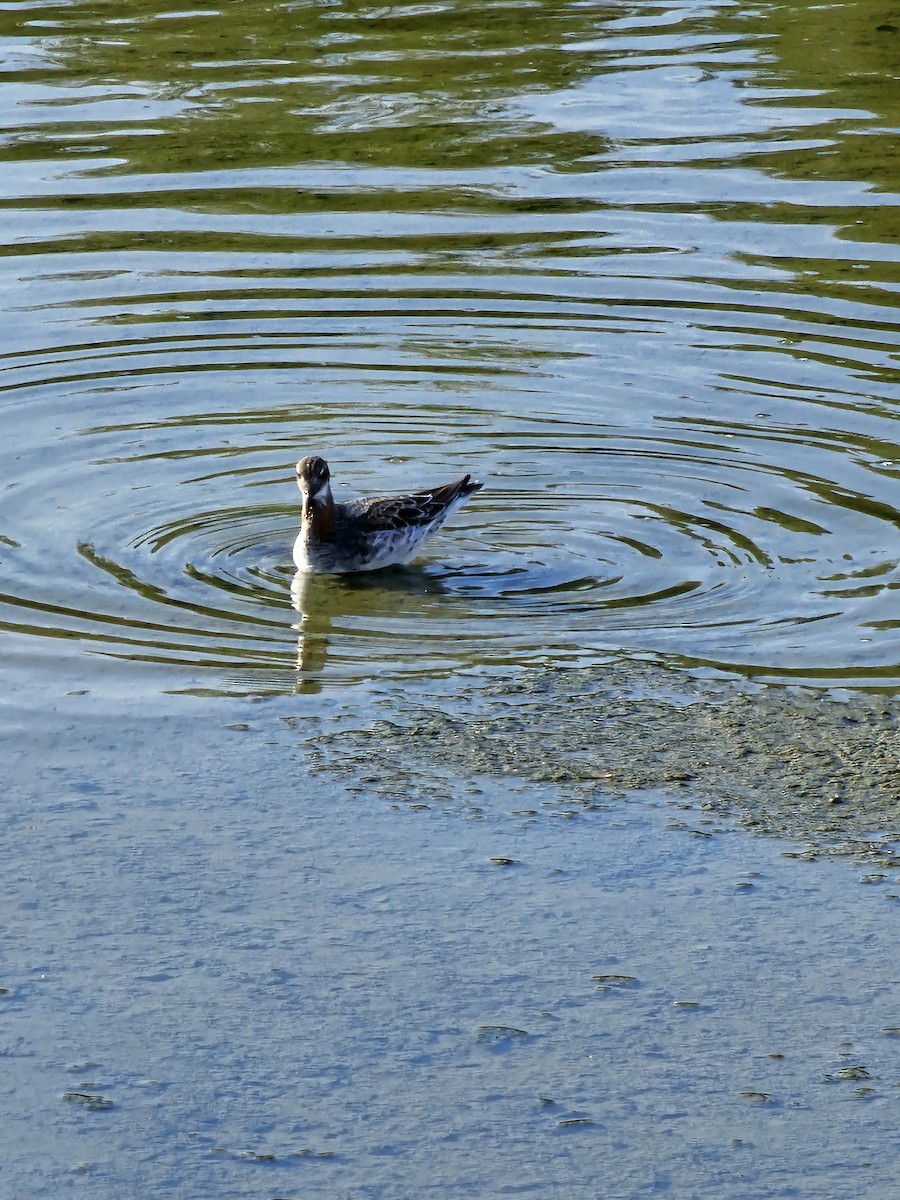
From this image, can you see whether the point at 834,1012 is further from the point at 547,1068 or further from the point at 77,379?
the point at 77,379

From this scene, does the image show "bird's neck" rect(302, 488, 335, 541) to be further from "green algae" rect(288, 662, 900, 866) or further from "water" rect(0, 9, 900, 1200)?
"green algae" rect(288, 662, 900, 866)

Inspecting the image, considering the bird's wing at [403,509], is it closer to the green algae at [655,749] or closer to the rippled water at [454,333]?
the rippled water at [454,333]

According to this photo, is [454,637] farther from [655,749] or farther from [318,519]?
[655,749]

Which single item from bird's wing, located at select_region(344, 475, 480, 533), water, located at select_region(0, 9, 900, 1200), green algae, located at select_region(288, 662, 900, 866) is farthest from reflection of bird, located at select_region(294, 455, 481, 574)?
green algae, located at select_region(288, 662, 900, 866)

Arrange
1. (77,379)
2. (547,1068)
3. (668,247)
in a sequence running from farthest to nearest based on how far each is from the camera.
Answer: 1. (668,247)
2. (77,379)
3. (547,1068)

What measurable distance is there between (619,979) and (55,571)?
479 centimetres

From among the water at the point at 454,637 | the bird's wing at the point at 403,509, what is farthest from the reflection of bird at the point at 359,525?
the water at the point at 454,637

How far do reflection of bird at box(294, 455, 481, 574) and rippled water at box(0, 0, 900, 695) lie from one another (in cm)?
18

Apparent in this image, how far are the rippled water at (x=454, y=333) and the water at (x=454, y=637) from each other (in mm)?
44

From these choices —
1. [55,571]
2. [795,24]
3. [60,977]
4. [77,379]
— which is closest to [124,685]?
[55,571]

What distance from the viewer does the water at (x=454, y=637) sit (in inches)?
230

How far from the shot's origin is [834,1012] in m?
6.17

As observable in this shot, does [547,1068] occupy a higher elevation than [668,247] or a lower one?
lower

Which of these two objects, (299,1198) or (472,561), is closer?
(299,1198)
